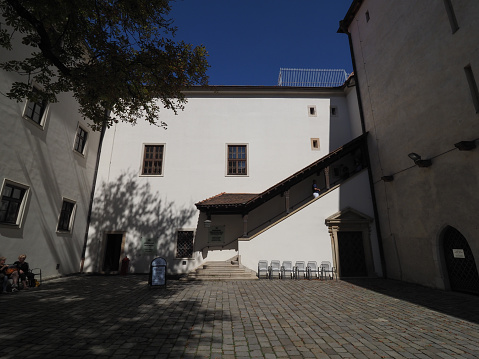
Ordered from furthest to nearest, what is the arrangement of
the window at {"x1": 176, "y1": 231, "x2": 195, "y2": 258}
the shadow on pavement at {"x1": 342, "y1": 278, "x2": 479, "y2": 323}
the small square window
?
the small square window, the window at {"x1": 176, "y1": 231, "x2": 195, "y2": 258}, the shadow on pavement at {"x1": 342, "y1": 278, "x2": 479, "y2": 323}

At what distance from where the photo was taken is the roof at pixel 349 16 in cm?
1418

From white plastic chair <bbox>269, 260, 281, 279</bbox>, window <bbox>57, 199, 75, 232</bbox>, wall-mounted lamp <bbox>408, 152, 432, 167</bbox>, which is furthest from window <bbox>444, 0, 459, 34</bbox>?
window <bbox>57, 199, 75, 232</bbox>

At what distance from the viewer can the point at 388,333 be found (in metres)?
Answer: 4.84

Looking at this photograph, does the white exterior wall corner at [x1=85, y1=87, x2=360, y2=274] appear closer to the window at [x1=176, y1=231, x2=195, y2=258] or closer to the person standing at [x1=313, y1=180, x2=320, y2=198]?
the window at [x1=176, y1=231, x2=195, y2=258]

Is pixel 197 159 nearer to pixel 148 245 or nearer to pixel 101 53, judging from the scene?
pixel 148 245

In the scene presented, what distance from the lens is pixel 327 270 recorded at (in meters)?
12.0

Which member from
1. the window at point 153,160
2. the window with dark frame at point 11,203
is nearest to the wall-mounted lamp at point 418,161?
the window at point 153,160

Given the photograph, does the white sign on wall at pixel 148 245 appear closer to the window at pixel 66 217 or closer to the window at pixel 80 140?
the window at pixel 66 217

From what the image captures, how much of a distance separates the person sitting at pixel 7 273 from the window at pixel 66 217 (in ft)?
12.3

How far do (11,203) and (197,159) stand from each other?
9015mm

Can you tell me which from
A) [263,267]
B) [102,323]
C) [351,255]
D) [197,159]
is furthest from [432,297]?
[197,159]

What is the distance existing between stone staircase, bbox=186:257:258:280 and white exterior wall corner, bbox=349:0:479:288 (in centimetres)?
681

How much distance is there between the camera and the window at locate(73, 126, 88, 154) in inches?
537

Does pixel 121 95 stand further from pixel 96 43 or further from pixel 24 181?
pixel 24 181
